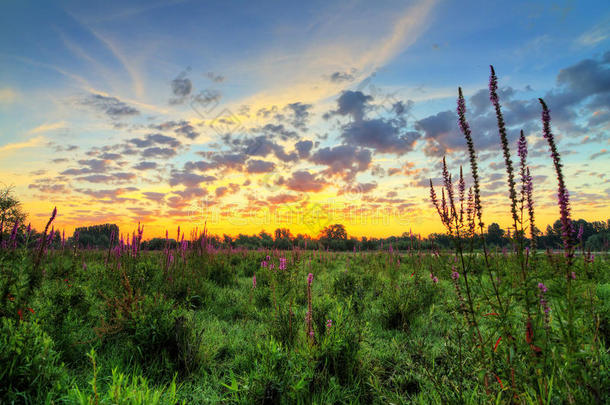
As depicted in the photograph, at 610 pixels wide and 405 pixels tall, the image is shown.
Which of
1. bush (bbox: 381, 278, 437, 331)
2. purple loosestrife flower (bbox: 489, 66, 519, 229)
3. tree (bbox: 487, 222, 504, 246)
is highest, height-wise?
purple loosestrife flower (bbox: 489, 66, 519, 229)

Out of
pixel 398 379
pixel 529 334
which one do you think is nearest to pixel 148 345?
pixel 398 379

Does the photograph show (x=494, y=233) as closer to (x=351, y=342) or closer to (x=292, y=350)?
(x=351, y=342)

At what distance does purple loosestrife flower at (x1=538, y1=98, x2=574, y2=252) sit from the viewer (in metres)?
2.09

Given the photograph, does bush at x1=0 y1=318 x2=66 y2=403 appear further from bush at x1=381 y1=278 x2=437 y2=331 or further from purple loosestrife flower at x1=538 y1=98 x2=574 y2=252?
bush at x1=381 y1=278 x2=437 y2=331

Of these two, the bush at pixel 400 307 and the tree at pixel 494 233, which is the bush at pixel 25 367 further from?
the bush at pixel 400 307

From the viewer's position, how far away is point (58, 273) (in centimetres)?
802

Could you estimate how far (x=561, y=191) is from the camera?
7.07 feet

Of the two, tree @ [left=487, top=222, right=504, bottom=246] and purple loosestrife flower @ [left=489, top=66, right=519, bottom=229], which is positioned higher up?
purple loosestrife flower @ [left=489, top=66, right=519, bottom=229]

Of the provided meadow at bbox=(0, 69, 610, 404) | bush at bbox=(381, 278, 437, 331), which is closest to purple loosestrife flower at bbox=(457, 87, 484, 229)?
meadow at bbox=(0, 69, 610, 404)

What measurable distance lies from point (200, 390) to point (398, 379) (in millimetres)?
2129

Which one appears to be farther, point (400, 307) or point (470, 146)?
point (400, 307)

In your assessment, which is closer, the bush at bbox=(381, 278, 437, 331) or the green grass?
the green grass

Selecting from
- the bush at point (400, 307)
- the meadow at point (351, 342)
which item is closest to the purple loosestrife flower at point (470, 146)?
the meadow at point (351, 342)

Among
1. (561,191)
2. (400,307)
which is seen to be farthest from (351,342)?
(561,191)
